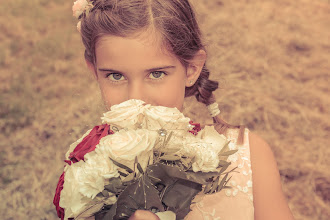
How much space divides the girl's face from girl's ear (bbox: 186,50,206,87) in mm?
104

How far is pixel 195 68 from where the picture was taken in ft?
7.19

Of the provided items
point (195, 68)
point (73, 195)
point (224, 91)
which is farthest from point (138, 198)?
point (224, 91)

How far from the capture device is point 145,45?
1875 mm

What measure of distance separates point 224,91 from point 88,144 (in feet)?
8.99

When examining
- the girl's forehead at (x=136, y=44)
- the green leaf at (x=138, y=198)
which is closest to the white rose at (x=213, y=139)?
the green leaf at (x=138, y=198)

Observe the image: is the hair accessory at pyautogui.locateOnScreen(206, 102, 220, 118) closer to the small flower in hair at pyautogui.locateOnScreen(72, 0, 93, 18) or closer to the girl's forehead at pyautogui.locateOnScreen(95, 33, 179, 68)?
the girl's forehead at pyautogui.locateOnScreen(95, 33, 179, 68)

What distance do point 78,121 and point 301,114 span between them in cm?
211

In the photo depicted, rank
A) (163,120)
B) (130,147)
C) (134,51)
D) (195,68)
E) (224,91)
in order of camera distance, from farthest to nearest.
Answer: (224,91) < (195,68) < (134,51) < (163,120) < (130,147)

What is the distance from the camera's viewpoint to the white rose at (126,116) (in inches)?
59.2

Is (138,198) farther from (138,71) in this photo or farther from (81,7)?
(81,7)

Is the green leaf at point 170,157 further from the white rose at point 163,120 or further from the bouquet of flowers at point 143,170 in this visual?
the white rose at point 163,120

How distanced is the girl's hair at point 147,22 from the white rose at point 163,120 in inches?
20.3

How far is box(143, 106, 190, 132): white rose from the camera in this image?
1.47m

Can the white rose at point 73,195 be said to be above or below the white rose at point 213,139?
below
